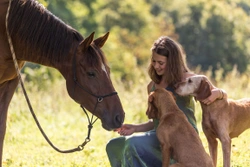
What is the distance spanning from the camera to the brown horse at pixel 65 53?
5051 mm

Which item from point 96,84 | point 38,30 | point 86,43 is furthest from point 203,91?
point 38,30

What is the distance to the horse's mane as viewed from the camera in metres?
5.21

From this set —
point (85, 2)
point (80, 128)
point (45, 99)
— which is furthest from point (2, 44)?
point (85, 2)

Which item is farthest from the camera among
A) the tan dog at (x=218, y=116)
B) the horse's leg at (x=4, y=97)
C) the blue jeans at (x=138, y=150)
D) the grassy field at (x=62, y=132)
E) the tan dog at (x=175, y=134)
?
the grassy field at (x=62, y=132)

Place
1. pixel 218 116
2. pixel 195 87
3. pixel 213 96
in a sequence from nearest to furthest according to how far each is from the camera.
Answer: pixel 195 87 → pixel 213 96 → pixel 218 116

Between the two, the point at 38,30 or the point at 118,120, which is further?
the point at 38,30

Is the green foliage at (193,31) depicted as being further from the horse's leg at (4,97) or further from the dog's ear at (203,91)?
the dog's ear at (203,91)

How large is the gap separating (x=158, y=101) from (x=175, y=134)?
345mm

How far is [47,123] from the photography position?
34.8 ft

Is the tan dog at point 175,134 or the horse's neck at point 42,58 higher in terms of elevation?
the horse's neck at point 42,58

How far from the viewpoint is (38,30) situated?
5266 mm

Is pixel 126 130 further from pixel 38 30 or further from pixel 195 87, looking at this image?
pixel 38 30

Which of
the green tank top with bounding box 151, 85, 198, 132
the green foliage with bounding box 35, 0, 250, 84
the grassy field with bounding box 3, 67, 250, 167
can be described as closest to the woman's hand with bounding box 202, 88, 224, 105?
the green tank top with bounding box 151, 85, 198, 132

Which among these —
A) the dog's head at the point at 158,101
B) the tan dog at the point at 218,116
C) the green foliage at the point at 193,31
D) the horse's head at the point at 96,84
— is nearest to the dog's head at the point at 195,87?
the tan dog at the point at 218,116
